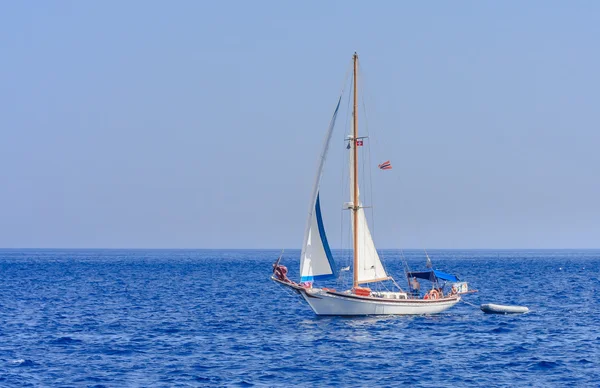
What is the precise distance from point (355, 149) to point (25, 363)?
2559cm

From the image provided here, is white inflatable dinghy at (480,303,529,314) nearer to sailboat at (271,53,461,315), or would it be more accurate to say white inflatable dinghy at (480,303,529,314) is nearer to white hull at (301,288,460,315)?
sailboat at (271,53,461,315)

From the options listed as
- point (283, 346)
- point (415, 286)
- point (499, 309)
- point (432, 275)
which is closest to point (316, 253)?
point (415, 286)

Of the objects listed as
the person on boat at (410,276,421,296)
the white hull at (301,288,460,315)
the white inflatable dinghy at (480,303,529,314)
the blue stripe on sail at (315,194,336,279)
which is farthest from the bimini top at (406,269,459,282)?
the blue stripe on sail at (315,194,336,279)

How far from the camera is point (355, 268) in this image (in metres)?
56.7

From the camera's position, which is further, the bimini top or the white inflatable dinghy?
the white inflatable dinghy

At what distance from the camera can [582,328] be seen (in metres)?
54.3

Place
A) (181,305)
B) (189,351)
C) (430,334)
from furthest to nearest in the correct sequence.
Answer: (181,305) < (430,334) < (189,351)

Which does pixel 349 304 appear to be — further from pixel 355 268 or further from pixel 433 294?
pixel 433 294

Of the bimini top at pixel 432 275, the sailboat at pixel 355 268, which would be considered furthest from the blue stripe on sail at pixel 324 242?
the bimini top at pixel 432 275

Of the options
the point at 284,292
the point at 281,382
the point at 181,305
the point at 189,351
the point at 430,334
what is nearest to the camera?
the point at 281,382

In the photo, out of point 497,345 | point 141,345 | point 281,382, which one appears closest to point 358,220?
point 497,345

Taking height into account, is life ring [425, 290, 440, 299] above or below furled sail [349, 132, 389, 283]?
below

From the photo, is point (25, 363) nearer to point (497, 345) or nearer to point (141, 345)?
point (141, 345)

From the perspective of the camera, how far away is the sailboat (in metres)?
54.5
